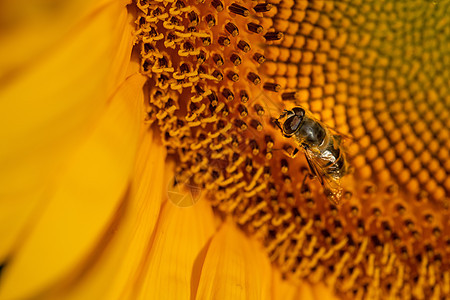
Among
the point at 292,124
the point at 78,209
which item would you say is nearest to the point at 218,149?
the point at 292,124

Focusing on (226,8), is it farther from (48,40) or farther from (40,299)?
(40,299)

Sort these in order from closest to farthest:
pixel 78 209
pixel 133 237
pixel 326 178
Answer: pixel 78 209
pixel 133 237
pixel 326 178

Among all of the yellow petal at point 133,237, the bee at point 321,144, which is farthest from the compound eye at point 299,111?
the yellow petal at point 133,237

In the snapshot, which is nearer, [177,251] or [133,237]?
[133,237]

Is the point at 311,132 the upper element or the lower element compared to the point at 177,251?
upper

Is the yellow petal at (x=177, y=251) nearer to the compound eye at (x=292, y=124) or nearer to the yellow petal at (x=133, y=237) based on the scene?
the yellow petal at (x=133, y=237)

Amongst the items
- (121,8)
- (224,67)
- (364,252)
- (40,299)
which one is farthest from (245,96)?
(40,299)

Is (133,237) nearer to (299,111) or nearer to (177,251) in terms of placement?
(177,251)
